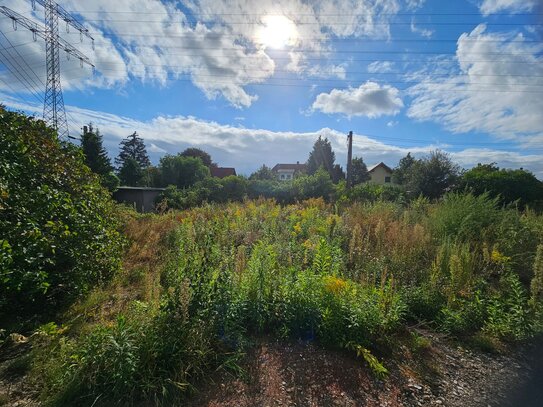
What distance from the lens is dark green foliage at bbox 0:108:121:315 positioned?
2.41 meters

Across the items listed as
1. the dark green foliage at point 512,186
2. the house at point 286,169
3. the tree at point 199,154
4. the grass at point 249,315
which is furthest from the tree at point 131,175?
the house at point 286,169

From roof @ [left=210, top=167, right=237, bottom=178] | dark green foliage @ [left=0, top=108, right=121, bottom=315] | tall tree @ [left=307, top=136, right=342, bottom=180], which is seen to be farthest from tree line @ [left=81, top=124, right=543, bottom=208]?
roof @ [left=210, top=167, right=237, bottom=178]

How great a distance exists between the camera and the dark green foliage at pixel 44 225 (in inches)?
94.9

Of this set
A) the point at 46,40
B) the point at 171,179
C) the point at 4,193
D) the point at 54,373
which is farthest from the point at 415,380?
the point at 171,179

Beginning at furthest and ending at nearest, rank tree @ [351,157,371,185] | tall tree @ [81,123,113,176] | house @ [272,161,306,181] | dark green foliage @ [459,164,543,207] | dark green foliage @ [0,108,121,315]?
house @ [272,161,306,181], tree @ [351,157,371,185], tall tree @ [81,123,113,176], dark green foliage @ [459,164,543,207], dark green foliage @ [0,108,121,315]

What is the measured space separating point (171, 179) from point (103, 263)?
27.0m

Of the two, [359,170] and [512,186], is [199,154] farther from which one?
[512,186]

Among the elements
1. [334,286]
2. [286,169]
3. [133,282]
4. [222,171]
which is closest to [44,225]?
[133,282]

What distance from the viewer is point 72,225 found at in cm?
306

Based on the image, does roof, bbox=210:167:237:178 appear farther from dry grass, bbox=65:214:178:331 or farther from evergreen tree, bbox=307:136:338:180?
dry grass, bbox=65:214:178:331

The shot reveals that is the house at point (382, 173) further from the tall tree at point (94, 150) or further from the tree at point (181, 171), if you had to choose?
the tall tree at point (94, 150)

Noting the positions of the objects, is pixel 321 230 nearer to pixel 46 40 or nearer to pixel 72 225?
pixel 72 225

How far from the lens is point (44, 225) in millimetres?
2688

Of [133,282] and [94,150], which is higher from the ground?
[94,150]
